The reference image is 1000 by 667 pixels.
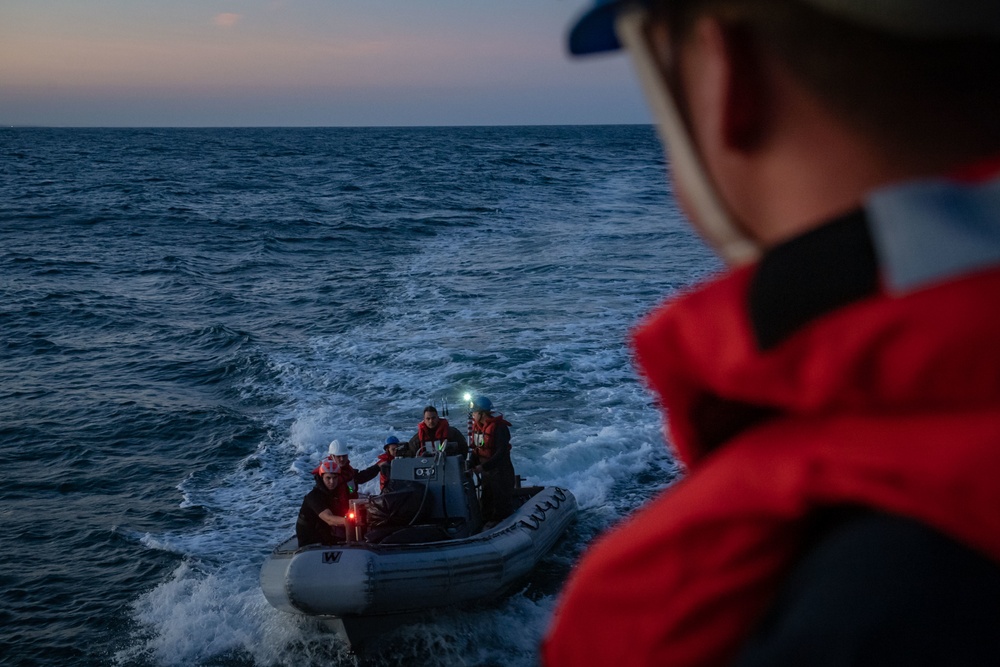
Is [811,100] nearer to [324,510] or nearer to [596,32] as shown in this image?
[596,32]

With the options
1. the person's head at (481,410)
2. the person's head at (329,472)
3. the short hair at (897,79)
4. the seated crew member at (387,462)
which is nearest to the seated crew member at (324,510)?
the person's head at (329,472)

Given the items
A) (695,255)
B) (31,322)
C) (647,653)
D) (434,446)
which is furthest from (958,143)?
(695,255)

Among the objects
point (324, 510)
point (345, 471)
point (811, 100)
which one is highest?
point (811, 100)

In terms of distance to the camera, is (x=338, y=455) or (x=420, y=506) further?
(x=420, y=506)

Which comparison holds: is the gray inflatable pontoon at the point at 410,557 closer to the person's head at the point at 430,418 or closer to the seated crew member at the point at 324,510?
the seated crew member at the point at 324,510

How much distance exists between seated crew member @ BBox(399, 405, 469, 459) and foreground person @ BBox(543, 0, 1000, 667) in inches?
436

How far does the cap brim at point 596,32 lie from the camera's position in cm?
95

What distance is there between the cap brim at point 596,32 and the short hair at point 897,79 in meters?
0.19

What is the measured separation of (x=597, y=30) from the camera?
3.31 ft

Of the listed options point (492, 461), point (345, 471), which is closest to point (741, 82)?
point (345, 471)

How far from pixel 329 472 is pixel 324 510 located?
1.88 ft

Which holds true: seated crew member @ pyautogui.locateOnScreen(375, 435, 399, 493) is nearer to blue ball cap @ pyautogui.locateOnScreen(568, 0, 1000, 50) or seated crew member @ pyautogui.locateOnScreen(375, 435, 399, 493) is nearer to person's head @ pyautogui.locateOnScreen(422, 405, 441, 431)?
person's head @ pyautogui.locateOnScreen(422, 405, 441, 431)

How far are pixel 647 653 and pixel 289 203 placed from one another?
61.1 metres

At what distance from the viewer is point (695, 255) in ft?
110
